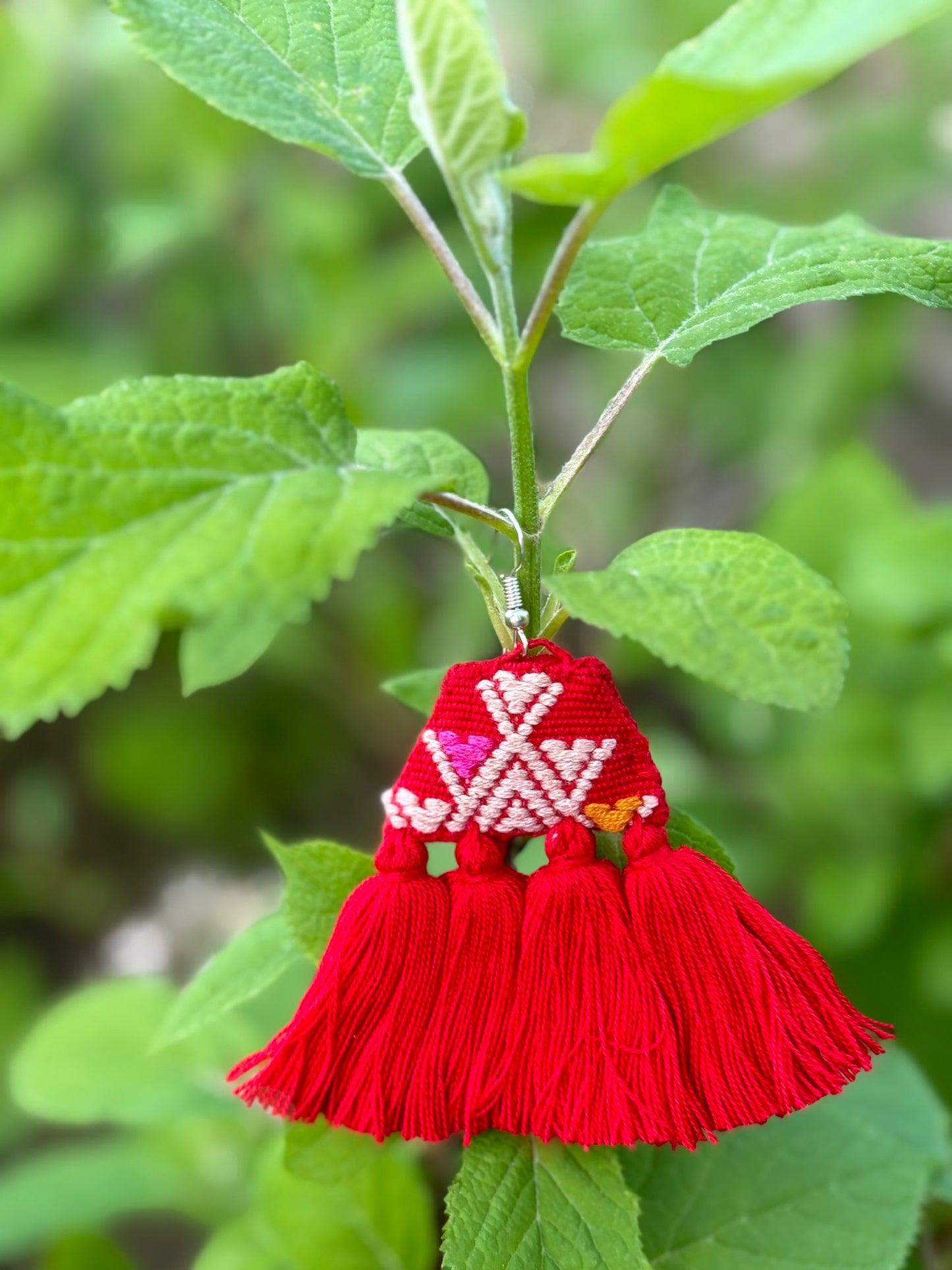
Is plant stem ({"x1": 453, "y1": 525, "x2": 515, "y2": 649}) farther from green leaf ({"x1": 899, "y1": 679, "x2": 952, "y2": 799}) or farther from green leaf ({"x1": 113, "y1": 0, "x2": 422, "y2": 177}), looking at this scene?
green leaf ({"x1": 899, "y1": 679, "x2": 952, "y2": 799})

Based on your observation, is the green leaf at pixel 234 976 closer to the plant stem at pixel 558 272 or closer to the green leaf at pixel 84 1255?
the plant stem at pixel 558 272

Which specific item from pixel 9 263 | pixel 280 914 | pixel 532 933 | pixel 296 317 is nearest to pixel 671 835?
pixel 532 933

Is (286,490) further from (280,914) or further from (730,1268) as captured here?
(730,1268)

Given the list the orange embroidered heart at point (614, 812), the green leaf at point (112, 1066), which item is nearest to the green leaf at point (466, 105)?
the orange embroidered heart at point (614, 812)

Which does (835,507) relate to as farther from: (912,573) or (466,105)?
(466,105)

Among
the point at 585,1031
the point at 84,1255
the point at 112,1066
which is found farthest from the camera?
the point at 84,1255

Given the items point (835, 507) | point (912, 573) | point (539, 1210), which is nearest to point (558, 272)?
point (539, 1210)

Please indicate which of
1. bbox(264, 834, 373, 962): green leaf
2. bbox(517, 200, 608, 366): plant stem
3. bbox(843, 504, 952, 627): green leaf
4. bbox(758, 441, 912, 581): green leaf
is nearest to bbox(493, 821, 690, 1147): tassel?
bbox(264, 834, 373, 962): green leaf
